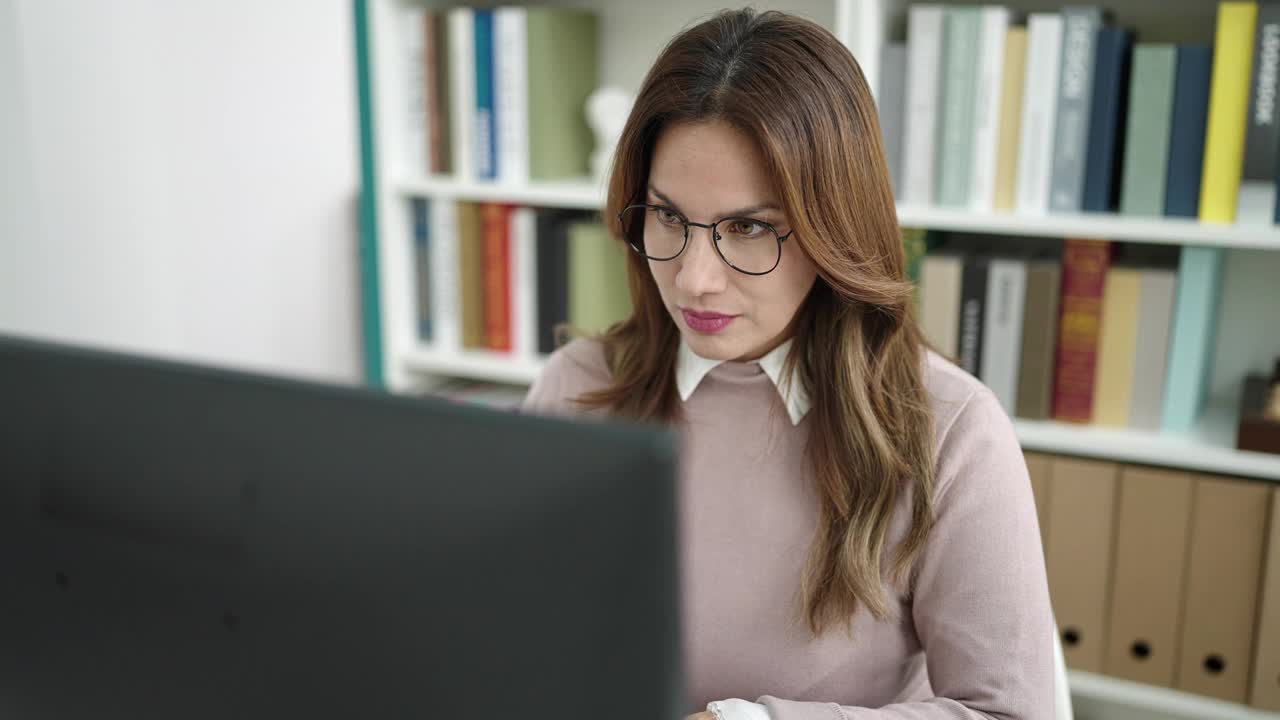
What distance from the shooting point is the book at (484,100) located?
2.09 meters

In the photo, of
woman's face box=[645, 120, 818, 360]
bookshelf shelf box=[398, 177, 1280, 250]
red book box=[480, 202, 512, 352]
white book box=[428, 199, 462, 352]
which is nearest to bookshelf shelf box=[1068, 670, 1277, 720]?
bookshelf shelf box=[398, 177, 1280, 250]

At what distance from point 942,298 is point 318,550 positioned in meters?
1.49

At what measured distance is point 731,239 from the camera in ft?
3.44

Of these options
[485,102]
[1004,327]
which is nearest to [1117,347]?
[1004,327]

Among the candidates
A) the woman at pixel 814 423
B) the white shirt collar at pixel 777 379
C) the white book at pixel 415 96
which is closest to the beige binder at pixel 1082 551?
the woman at pixel 814 423

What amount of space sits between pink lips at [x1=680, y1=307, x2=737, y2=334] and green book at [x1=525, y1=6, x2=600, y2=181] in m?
1.12

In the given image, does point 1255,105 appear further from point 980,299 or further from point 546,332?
point 546,332

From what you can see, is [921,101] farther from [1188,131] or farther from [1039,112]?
[1188,131]

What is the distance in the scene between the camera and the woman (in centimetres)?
102

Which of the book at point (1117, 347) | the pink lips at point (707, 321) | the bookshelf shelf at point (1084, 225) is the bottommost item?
the book at point (1117, 347)

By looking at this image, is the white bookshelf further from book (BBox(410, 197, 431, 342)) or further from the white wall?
the white wall

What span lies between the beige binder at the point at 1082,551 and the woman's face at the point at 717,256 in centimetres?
91

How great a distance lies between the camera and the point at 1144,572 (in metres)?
1.79

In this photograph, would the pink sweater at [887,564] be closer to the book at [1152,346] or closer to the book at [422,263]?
the book at [1152,346]
